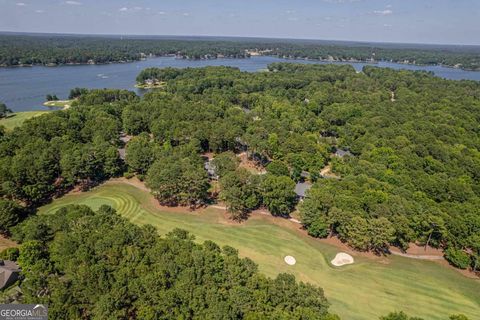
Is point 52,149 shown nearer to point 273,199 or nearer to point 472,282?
point 273,199

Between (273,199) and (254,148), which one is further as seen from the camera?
(254,148)

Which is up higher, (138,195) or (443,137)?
(443,137)

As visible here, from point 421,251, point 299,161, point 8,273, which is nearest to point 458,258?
point 421,251

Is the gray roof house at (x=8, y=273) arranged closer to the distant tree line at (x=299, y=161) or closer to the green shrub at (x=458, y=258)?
the distant tree line at (x=299, y=161)

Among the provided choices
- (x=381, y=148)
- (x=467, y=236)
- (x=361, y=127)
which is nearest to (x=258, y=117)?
(x=361, y=127)

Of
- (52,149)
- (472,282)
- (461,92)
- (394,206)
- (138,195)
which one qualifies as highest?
(461,92)

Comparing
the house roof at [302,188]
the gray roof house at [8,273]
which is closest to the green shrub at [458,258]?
the house roof at [302,188]

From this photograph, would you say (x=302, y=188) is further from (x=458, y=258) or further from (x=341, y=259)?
(x=458, y=258)

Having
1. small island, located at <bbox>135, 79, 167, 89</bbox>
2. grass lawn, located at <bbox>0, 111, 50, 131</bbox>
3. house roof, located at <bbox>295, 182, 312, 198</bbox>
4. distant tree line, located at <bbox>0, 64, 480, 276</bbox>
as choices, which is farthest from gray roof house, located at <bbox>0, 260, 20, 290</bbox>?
small island, located at <bbox>135, 79, 167, 89</bbox>
